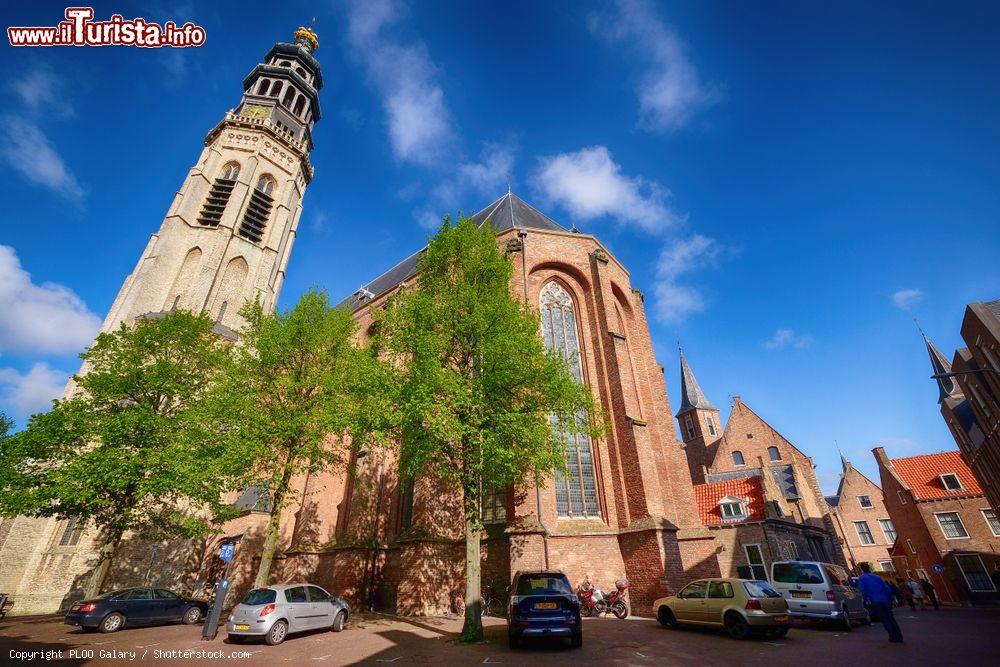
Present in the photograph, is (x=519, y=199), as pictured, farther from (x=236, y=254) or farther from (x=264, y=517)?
(x=264, y=517)

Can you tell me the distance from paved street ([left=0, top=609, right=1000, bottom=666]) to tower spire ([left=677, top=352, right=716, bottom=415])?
3662 centimetres

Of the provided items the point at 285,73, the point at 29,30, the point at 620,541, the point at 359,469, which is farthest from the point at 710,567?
the point at 285,73

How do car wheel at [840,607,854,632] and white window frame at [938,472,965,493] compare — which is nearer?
car wheel at [840,607,854,632]

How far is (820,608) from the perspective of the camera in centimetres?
1111

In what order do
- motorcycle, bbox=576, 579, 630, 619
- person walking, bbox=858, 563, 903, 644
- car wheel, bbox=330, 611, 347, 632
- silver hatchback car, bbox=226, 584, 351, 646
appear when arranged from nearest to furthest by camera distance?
1. person walking, bbox=858, 563, 903, 644
2. silver hatchback car, bbox=226, 584, 351, 646
3. car wheel, bbox=330, 611, 347, 632
4. motorcycle, bbox=576, 579, 630, 619

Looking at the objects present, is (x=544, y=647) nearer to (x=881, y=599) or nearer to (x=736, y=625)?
(x=736, y=625)

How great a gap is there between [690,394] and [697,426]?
4.31 meters

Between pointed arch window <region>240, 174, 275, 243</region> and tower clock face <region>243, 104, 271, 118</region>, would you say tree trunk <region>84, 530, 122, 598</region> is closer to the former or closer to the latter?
pointed arch window <region>240, 174, 275, 243</region>

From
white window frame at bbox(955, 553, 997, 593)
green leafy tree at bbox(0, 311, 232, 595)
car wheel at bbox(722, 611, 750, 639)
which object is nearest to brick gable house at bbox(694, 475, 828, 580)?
white window frame at bbox(955, 553, 997, 593)

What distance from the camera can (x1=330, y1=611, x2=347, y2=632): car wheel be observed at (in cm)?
1136

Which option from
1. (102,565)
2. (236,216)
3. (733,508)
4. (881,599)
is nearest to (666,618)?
(881,599)

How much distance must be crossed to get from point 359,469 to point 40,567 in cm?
1580

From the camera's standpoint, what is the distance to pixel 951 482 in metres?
29.0

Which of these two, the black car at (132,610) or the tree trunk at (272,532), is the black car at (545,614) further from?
the black car at (132,610)
